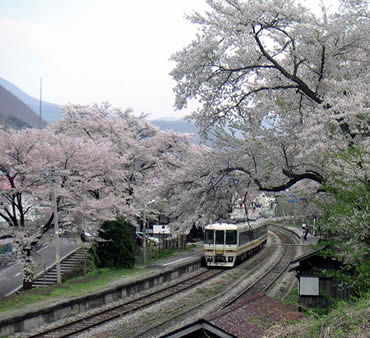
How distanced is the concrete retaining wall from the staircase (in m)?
4.02

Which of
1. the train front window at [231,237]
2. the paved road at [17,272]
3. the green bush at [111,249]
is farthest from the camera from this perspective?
the train front window at [231,237]

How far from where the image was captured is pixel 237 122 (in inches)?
414

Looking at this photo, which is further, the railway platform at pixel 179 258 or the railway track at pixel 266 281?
the railway platform at pixel 179 258

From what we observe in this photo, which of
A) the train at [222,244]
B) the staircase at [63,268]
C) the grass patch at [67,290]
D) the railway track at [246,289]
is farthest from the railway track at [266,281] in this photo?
the staircase at [63,268]

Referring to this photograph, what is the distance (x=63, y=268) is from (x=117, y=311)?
8953 millimetres

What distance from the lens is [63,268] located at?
2138 cm

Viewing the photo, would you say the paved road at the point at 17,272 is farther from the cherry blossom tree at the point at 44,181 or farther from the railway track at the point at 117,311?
the railway track at the point at 117,311

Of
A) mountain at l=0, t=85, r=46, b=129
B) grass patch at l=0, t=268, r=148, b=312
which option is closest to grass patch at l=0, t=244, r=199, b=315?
grass patch at l=0, t=268, r=148, b=312

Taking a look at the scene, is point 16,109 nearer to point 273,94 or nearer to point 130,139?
point 130,139

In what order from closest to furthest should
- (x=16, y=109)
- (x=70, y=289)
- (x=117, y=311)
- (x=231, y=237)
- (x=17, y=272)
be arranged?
1. (x=117, y=311)
2. (x=70, y=289)
3. (x=231, y=237)
4. (x=17, y=272)
5. (x=16, y=109)

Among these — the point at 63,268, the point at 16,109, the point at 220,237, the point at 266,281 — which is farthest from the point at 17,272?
the point at 16,109

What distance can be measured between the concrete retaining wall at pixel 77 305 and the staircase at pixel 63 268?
13.2 ft

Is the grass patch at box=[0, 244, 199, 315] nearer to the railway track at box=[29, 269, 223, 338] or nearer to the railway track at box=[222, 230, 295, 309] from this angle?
the railway track at box=[29, 269, 223, 338]

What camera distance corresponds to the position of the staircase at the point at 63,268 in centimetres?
1880
